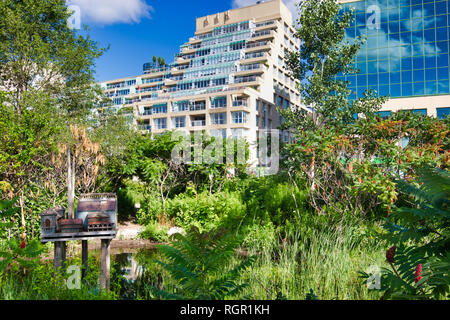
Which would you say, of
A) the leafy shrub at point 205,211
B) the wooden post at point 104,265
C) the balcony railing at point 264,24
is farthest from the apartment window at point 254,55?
the wooden post at point 104,265

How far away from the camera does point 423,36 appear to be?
2805cm

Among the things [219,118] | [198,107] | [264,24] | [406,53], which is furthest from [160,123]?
[406,53]

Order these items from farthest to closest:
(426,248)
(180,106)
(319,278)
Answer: (180,106), (319,278), (426,248)

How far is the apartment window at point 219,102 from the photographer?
146ft

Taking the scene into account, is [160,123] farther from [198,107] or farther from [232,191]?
[232,191]

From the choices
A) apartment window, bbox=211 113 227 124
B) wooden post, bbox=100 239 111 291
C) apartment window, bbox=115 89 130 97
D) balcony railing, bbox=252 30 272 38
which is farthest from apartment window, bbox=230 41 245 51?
wooden post, bbox=100 239 111 291

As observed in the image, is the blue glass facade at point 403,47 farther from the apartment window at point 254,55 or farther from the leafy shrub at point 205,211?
the leafy shrub at point 205,211

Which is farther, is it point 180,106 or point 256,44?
point 256,44

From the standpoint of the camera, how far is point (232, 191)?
12344mm

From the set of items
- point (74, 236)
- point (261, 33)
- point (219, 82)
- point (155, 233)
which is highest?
point (261, 33)

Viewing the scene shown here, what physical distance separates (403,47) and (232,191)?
2525 cm

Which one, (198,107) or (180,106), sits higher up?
(180,106)

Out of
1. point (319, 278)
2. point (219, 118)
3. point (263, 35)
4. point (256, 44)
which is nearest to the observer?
point (319, 278)
